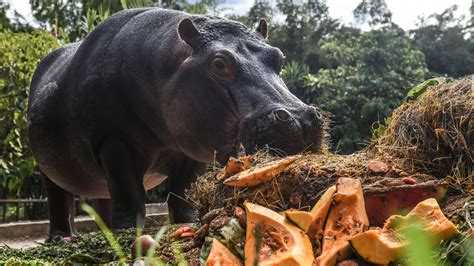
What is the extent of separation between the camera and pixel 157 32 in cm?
403

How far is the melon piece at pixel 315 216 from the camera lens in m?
1.99

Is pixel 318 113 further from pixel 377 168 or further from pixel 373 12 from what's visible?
pixel 373 12

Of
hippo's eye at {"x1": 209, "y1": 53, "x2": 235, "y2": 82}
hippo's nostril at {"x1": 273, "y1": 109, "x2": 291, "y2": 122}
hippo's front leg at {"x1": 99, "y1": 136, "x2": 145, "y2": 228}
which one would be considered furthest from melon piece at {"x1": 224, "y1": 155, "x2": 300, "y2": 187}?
hippo's front leg at {"x1": 99, "y1": 136, "x2": 145, "y2": 228}

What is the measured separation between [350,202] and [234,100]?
53.7 inches

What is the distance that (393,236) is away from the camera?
1.82 m

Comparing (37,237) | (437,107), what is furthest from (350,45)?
(437,107)

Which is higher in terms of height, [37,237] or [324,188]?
[324,188]

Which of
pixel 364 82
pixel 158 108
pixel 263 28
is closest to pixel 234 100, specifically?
pixel 158 108

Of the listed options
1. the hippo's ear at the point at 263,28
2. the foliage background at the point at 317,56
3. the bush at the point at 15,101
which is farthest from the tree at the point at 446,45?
the hippo's ear at the point at 263,28

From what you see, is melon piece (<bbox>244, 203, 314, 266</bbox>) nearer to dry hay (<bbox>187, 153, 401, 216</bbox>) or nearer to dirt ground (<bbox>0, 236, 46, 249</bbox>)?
dry hay (<bbox>187, 153, 401, 216</bbox>)

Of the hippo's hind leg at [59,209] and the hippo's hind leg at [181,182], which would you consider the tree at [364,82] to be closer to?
the hippo's hind leg at [59,209]

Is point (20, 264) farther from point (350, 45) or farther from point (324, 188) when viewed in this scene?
point (350, 45)

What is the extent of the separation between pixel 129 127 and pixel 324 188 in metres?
1.89

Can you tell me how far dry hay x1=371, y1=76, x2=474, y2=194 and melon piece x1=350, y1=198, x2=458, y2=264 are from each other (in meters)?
0.50
